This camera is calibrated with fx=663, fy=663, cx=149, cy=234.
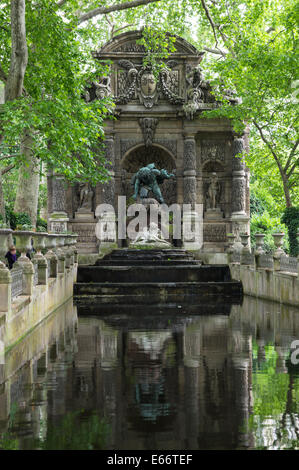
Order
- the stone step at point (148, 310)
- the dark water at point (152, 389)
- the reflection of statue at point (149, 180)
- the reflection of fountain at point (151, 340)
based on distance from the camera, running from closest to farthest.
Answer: the dark water at point (152, 389) → the reflection of fountain at point (151, 340) → the stone step at point (148, 310) → the reflection of statue at point (149, 180)

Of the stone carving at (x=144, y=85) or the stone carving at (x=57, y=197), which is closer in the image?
the stone carving at (x=57, y=197)

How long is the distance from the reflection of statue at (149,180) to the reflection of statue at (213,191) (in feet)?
13.8

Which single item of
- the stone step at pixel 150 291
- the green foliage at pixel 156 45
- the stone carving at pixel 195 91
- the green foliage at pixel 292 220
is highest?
the green foliage at pixel 156 45

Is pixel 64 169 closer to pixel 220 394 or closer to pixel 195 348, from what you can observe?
pixel 195 348

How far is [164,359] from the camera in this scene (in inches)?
327

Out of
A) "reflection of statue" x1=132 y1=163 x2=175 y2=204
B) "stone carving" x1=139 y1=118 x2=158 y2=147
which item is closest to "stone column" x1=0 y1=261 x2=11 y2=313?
"reflection of statue" x1=132 y1=163 x2=175 y2=204

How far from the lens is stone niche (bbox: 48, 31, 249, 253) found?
90.2ft

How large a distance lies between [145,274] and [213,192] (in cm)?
907

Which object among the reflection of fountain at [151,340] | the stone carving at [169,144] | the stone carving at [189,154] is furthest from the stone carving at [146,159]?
the reflection of fountain at [151,340]

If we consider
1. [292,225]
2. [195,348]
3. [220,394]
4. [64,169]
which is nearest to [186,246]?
[292,225]

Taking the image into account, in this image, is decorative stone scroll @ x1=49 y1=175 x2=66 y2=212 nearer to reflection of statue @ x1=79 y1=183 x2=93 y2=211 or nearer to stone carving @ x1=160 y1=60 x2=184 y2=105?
reflection of statue @ x1=79 y1=183 x2=93 y2=211

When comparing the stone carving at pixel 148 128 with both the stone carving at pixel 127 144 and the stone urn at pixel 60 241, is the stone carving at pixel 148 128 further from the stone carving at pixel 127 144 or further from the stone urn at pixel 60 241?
the stone urn at pixel 60 241

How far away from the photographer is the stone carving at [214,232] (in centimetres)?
2792

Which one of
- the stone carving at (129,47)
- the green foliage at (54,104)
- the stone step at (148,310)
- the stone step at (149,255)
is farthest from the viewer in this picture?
the stone carving at (129,47)
